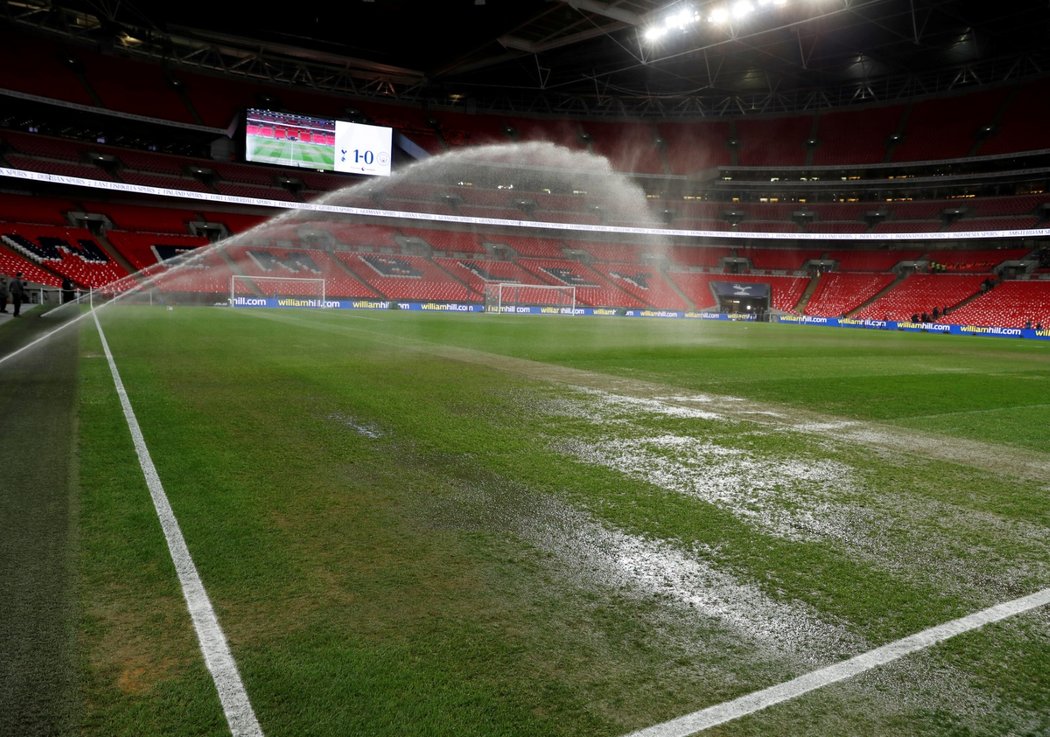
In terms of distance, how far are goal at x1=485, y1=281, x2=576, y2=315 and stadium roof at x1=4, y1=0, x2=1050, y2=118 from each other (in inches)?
591

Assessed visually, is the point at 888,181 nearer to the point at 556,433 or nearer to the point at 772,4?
the point at 772,4

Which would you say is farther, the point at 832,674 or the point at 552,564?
the point at 552,564

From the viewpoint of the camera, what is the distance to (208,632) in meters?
2.61

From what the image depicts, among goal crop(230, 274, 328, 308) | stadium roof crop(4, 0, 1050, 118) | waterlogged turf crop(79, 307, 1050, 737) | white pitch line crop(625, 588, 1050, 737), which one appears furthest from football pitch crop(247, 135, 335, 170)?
white pitch line crop(625, 588, 1050, 737)

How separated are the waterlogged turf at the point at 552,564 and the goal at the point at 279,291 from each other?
34499mm

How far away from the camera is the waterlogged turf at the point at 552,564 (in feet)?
7.30

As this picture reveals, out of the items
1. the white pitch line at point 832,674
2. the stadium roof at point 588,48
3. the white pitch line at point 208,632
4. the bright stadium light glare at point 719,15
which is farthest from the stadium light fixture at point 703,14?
the white pitch line at point 208,632

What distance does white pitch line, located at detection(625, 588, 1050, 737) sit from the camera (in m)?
2.10

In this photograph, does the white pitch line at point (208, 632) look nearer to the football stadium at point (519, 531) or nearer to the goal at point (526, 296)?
the football stadium at point (519, 531)

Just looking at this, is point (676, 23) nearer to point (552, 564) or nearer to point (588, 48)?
point (588, 48)

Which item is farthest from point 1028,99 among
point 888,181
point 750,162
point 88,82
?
point 88,82

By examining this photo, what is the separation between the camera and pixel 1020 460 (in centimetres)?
625

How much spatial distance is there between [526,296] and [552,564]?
48.9 m

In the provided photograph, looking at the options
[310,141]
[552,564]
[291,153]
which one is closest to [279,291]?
[291,153]
